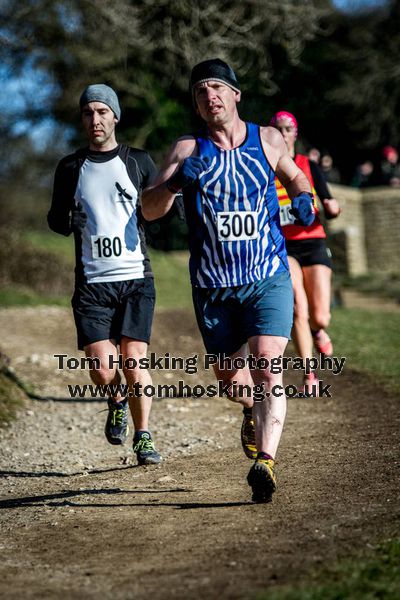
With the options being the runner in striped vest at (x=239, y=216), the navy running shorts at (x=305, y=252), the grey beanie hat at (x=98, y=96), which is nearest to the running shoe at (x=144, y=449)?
the runner in striped vest at (x=239, y=216)

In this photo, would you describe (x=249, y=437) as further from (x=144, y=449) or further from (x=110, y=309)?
(x=110, y=309)

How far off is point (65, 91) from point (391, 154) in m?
9.81

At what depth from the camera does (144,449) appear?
21.0 ft

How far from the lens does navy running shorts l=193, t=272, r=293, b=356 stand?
5.26m

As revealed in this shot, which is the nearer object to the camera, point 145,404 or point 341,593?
point 341,593

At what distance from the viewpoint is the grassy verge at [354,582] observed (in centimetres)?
335

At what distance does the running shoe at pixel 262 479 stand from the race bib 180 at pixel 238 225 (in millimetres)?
1161

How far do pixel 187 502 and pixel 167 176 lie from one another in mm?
1723

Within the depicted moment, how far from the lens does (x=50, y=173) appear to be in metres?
26.0

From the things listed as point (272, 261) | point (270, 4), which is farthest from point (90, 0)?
point (272, 261)

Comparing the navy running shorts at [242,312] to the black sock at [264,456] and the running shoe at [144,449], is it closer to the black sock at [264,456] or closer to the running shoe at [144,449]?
the black sock at [264,456]

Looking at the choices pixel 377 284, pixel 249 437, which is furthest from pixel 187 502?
pixel 377 284

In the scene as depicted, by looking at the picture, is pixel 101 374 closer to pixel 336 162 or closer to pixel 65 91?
pixel 65 91

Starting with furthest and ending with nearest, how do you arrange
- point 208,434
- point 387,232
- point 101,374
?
1. point 387,232
2. point 208,434
3. point 101,374
